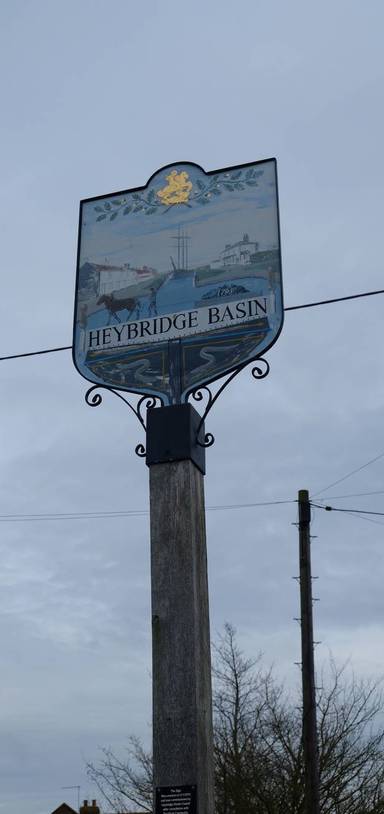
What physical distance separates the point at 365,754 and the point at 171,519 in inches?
510

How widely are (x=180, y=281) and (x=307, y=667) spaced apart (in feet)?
29.3

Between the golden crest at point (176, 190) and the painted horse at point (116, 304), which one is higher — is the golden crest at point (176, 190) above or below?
above

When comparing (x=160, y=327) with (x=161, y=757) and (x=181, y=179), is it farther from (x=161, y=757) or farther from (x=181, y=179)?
(x=161, y=757)

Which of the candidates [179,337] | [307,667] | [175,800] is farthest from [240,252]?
[307,667]

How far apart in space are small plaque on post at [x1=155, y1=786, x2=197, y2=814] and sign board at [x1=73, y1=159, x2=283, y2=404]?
97.1 inches

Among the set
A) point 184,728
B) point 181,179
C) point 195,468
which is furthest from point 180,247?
point 184,728

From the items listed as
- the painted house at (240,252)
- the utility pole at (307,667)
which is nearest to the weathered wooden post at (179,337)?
the painted house at (240,252)

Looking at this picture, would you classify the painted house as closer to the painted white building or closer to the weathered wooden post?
the weathered wooden post

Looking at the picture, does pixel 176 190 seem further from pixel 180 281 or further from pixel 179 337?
pixel 179 337

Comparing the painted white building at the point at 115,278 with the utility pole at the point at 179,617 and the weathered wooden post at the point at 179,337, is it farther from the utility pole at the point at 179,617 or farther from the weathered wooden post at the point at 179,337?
the utility pole at the point at 179,617

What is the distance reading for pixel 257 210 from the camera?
8.09m

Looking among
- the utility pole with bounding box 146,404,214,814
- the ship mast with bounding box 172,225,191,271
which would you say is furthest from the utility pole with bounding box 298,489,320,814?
the ship mast with bounding box 172,225,191,271

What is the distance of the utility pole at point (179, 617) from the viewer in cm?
687

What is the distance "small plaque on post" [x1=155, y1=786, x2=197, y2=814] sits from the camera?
22.2 ft
